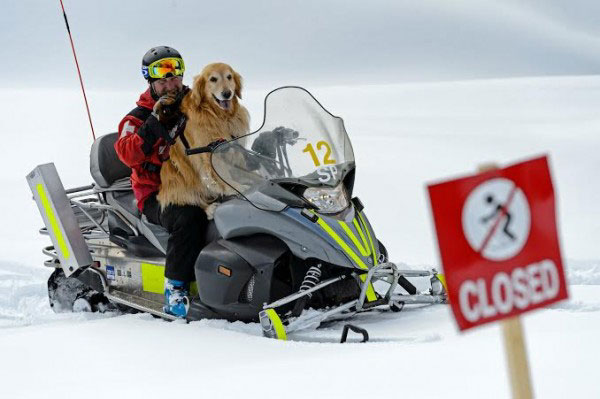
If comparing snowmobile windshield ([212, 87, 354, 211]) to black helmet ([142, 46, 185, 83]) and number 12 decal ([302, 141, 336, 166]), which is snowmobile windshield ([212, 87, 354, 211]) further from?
black helmet ([142, 46, 185, 83])

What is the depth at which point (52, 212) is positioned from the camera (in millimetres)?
6293

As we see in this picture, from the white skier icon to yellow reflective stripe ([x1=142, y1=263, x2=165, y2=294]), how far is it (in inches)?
142

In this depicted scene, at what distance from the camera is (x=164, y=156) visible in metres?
5.82

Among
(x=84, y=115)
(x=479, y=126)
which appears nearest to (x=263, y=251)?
(x=479, y=126)

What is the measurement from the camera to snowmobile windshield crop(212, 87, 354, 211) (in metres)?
5.32

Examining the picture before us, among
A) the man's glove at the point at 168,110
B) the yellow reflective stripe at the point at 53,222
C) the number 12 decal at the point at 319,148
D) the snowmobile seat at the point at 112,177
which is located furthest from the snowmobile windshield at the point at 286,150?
the yellow reflective stripe at the point at 53,222

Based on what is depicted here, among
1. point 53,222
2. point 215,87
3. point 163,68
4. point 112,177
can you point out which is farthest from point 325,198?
point 53,222

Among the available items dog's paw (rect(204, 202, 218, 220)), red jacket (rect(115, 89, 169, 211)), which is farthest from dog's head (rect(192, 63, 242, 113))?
dog's paw (rect(204, 202, 218, 220))

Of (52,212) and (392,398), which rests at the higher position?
(52,212)

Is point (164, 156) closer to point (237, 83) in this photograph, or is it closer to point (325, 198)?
point (237, 83)

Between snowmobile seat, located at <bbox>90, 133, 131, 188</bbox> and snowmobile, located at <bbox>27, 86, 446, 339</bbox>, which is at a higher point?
snowmobile seat, located at <bbox>90, 133, 131, 188</bbox>

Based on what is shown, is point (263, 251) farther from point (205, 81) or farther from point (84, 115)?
point (84, 115)

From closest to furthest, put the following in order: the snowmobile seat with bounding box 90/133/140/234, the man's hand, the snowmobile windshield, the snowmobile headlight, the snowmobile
Result: the snowmobile, the snowmobile headlight, the snowmobile windshield, the man's hand, the snowmobile seat with bounding box 90/133/140/234

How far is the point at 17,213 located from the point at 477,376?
7.91 m
